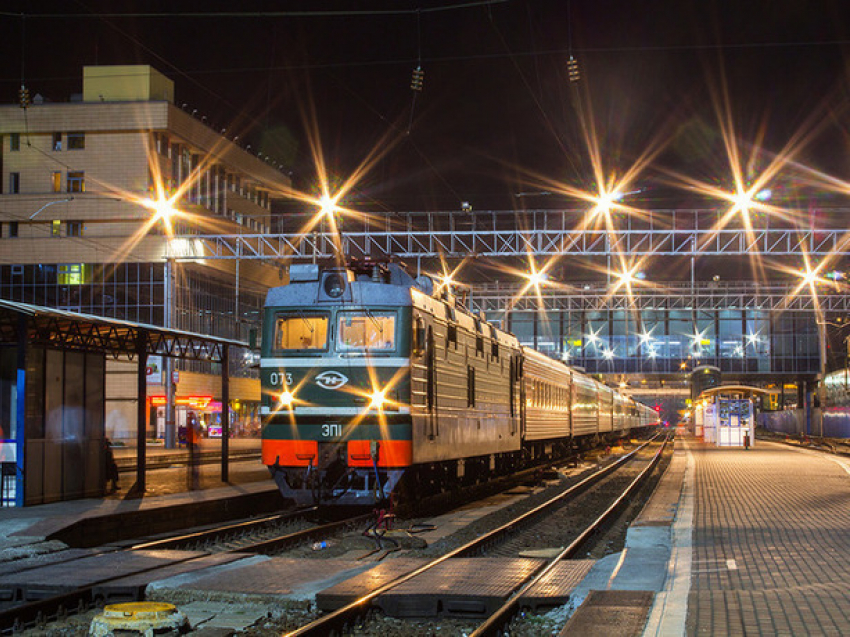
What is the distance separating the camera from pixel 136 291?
5656 cm

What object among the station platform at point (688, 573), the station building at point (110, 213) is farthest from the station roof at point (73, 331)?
the station building at point (110, 213)

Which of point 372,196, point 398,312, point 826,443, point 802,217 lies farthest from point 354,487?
point 826,443

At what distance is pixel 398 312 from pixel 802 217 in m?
31.3

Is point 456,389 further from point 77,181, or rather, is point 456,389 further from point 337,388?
point 77,181

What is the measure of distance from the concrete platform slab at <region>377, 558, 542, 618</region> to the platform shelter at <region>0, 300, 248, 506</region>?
8820 mm

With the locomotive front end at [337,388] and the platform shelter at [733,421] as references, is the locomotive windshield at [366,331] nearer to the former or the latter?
the locomotive front end at [337,388]

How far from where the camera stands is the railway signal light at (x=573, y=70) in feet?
67.6

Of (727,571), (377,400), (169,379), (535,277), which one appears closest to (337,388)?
(377,400)

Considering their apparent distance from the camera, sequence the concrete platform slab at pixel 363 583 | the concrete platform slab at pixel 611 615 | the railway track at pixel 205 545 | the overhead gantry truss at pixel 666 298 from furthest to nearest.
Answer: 1. the overhead gantry truss at pixel 666 298
2. the concrete platform slab at pixel 363 583
3. the railway track at pixel 205 545
4. the concrete platform slab at pixel 611 615

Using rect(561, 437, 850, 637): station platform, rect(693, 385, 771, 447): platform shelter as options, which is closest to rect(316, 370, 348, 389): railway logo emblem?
rect(561, 437, 850, 637): station platform

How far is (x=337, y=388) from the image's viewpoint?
50.5 feet

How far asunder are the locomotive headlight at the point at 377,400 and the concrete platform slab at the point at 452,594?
485cm

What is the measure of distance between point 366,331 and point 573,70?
8357mm

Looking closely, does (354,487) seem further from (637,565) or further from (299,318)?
(637,565)
